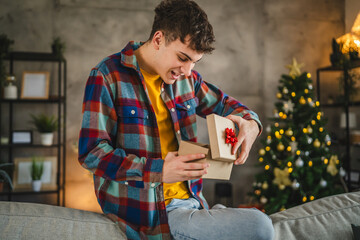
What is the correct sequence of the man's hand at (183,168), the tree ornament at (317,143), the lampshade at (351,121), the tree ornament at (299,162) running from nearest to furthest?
the man's hand at (183,168) → the tree ornament at (299,162) → the tree ornament at (317,143) → the lampshade at (351,121)

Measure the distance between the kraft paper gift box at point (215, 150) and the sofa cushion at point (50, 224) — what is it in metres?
0.40

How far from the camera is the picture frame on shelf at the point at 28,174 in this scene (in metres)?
3.66

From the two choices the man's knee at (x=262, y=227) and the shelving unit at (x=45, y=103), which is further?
the shelving unit at (x=45, y=103)

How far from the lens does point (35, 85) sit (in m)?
3.75

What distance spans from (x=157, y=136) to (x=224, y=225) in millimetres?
440

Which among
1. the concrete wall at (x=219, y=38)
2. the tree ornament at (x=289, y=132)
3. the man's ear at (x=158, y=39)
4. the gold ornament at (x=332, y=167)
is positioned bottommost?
the gold ornament at (x=332, y=167)

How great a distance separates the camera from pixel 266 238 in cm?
116

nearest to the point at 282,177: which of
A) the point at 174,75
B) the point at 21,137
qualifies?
the point at 174,75

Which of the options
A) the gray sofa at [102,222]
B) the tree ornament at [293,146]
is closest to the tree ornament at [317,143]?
the tree ornament at [293,146]

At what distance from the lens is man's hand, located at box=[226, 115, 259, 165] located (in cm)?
131

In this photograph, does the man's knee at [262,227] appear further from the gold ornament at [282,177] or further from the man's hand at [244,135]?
the gold ornament at [282,177]

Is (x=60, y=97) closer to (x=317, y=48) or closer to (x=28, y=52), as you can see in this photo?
(x=28, y=52)

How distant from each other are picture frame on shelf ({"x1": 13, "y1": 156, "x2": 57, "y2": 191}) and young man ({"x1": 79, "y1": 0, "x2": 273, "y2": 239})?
2660mm

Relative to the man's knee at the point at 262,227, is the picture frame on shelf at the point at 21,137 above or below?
above
